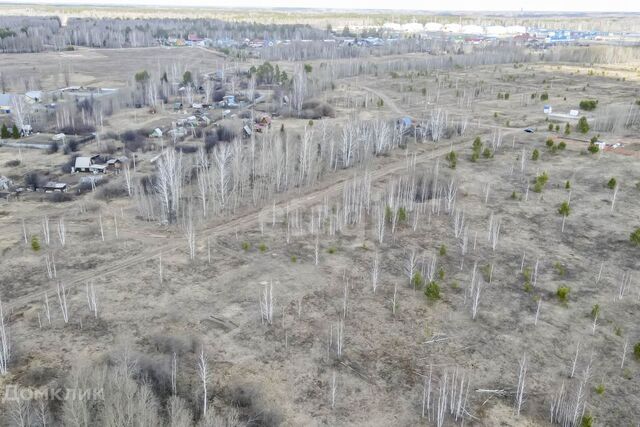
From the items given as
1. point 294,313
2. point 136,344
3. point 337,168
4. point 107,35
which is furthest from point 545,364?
point 107,35

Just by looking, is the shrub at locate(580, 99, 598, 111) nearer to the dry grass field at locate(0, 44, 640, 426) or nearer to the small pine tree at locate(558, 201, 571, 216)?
the dry grass field at locate(0, 44, 640, 426)

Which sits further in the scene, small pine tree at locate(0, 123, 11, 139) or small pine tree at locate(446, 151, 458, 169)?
small pine tree at locate(0, 123, 11, 139)

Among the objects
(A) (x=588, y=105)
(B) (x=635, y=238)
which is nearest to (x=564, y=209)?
(B) (x=635, y=238)

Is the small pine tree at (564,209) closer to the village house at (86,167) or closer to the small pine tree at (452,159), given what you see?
the small pine tree at (452,159)

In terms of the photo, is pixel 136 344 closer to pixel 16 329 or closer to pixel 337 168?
pixel 16 329

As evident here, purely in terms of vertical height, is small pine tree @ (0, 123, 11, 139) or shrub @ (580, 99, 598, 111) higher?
shrub @ (580, 99, 598, 111)

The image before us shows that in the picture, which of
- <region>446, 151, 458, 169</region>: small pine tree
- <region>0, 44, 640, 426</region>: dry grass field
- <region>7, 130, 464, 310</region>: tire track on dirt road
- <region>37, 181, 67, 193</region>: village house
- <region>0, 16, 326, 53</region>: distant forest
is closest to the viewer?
<region>0, 44, 640, 426</region>: dry grass field

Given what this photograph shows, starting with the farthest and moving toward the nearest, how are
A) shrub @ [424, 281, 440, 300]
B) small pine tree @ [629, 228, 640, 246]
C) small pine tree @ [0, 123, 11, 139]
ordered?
small pine tree @ [0, 123, 11, 139], small pine tree @ [629, 228, 640, 246], shrub @ [424, 281, 440, 300]

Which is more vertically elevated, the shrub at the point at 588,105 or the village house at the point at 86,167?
the shrub at the point at 588,105

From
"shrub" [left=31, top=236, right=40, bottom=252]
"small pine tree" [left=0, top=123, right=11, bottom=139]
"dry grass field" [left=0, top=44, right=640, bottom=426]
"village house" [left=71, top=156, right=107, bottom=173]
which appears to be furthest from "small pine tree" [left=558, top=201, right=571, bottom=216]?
"small pine tree" [left=0, top=123, right=11, bottom=139]

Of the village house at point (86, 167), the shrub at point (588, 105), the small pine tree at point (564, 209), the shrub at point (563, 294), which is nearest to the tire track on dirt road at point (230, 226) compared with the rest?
the small pine tree at point (564, 209)
